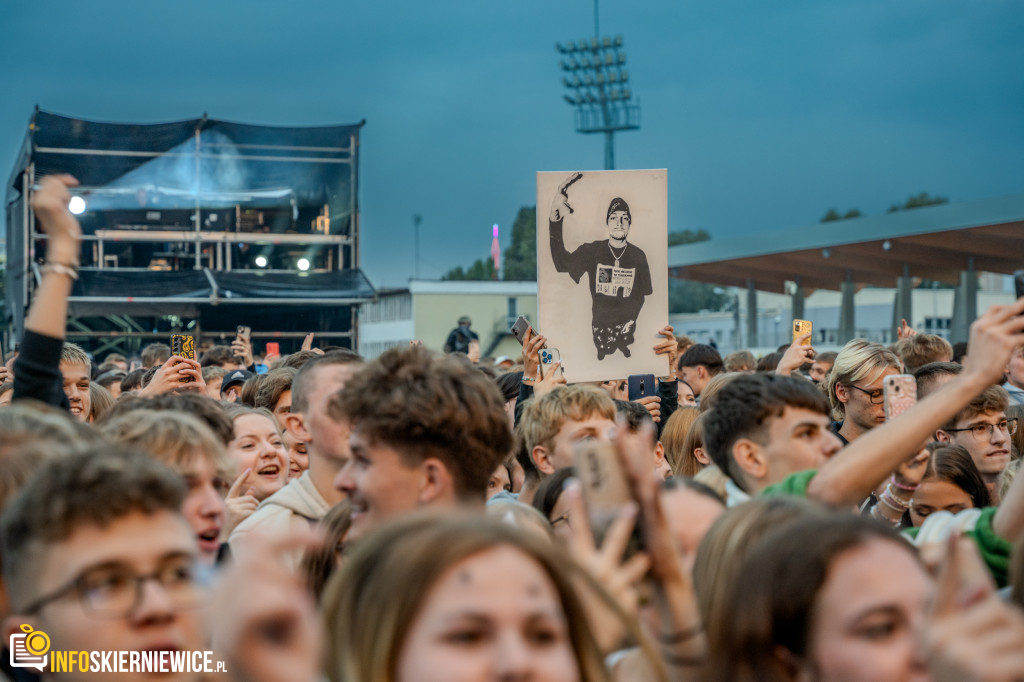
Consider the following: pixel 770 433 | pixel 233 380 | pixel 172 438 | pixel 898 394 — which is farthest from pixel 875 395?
pixel 233 380

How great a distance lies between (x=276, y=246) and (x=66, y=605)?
66.3 ft

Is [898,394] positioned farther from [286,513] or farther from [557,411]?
[286,513]

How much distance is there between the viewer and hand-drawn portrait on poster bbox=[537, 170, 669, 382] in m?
7.06

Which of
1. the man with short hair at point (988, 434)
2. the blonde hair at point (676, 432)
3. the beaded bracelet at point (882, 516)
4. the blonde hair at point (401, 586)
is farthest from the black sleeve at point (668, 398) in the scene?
the blonde hair at point (401, 586)

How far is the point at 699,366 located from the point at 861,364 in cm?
395

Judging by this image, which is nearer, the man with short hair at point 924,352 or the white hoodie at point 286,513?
the white hoodie at point 286,513

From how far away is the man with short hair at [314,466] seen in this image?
411cm

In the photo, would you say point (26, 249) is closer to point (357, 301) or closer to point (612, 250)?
point (357, 301)

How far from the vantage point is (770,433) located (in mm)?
3768

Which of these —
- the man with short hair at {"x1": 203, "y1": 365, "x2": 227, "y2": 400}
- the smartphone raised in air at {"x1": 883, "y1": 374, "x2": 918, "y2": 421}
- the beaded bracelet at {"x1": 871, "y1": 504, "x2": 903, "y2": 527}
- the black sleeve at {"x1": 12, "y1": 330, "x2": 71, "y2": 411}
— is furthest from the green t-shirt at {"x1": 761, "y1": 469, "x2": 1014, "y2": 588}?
the man with short hair at {"x1": 203, "y1": 365, "x2": 227, "y2": 400}

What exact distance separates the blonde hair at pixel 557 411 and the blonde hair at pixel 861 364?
146cm

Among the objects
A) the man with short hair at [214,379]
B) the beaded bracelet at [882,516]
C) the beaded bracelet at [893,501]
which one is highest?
the man with short hair at [214,379]

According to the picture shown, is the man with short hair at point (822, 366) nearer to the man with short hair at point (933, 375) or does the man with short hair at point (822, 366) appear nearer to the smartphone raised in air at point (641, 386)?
the smartphone raised in air at point (641, 386)

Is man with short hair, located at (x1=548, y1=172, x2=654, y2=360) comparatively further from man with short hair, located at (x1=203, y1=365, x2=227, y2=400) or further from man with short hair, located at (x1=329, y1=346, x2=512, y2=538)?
man with short hair, located at (x1=329, y1=346, x2=512, y2=538)
